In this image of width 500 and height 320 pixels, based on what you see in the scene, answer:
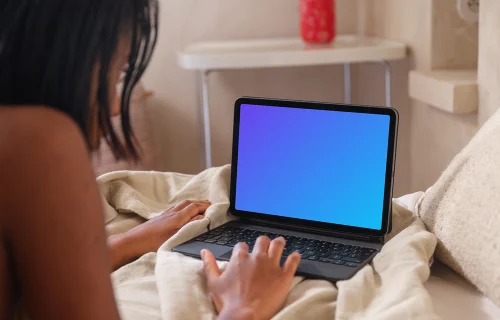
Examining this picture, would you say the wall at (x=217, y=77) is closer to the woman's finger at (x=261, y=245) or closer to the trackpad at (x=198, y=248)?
the trackpad at (x=198, y=248)

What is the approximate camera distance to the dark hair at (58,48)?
617 mm

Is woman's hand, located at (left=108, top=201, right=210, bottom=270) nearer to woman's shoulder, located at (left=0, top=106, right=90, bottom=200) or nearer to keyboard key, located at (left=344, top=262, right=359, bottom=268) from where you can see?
keyboard key, located at (left=344, top=262, right=359, bottom=268)

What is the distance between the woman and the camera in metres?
0.58

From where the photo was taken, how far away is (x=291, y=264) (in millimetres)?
854

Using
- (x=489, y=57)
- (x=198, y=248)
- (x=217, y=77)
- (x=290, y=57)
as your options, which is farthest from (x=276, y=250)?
(x=217, y=77)

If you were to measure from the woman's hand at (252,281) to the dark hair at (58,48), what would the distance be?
271 mm

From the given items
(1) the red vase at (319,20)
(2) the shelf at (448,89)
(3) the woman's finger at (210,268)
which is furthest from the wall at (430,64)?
(3) the woman's finger at (210,268)

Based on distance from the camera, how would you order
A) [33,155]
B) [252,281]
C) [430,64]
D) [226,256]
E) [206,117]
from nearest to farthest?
[33,155] < [252,281] < [226,256] < [430,64] < [206,117]

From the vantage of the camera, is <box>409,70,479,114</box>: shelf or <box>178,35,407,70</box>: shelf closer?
<box>409,70,479,114</box>: shelf

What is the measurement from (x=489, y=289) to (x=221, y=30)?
1706 millimetres

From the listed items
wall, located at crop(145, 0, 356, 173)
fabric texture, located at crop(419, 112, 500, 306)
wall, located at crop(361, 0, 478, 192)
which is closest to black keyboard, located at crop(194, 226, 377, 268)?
fabric texture, located at crop(419, 112, 500, 306)

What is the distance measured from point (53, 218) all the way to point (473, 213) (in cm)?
53

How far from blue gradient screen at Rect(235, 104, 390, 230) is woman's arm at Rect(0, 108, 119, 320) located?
47cm

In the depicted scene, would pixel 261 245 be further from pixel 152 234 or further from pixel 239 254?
pixel 152 234
